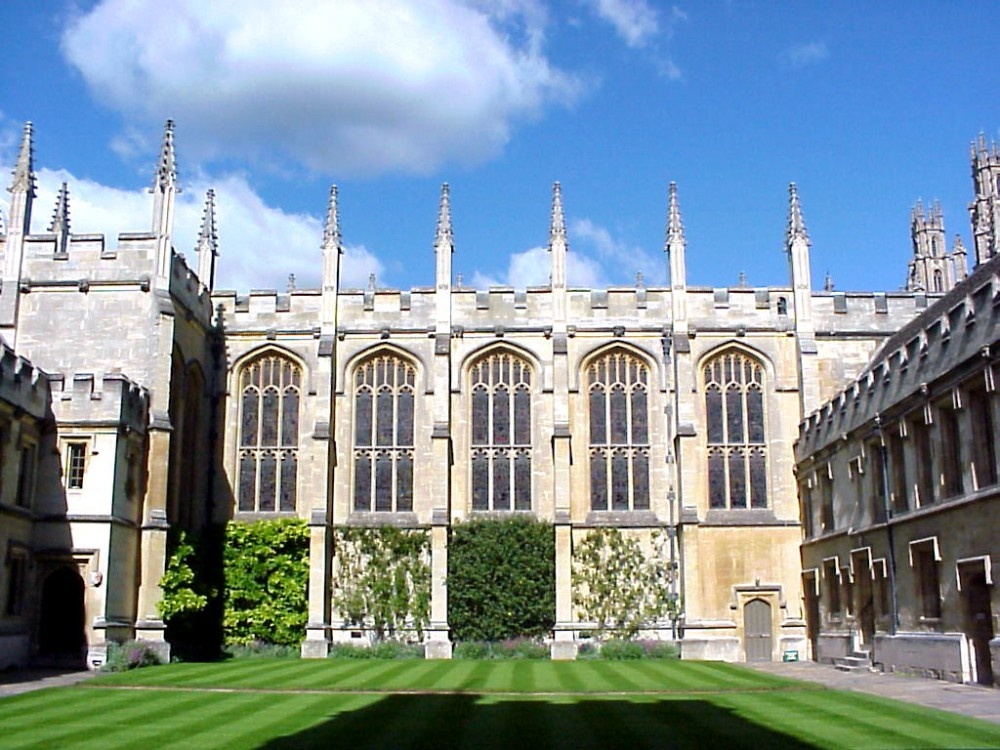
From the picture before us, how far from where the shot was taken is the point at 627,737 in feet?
41.3

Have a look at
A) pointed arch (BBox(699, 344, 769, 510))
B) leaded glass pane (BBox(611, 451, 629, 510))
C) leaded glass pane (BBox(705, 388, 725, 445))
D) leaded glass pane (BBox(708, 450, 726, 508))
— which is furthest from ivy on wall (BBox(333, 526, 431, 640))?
leaded glass pane (BBox(705, 388, 725, 445))

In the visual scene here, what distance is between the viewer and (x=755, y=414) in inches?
1230

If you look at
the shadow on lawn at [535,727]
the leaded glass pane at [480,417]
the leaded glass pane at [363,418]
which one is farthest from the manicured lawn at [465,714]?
the leaded glass pane at [363,418]

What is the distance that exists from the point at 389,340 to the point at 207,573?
27.0 ft

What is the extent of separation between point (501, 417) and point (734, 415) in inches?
264

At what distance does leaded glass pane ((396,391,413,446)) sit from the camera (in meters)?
31.5

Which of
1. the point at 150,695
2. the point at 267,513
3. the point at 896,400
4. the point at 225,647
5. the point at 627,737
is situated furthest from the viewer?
the point at 267,513

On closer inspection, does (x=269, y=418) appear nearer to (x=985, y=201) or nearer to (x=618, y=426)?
(x=618, y=426)

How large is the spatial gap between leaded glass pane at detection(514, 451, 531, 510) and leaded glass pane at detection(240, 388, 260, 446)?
7640 millimetres

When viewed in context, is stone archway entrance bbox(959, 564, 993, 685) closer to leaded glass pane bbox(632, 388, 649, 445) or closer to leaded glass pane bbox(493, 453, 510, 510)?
leaded glass pane bbox(632, 388, 649, 445)

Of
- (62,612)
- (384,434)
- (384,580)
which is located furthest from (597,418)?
(62,612)

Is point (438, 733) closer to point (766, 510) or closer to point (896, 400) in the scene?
point (896, 400)

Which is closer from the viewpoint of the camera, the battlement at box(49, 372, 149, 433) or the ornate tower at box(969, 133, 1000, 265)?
the battlement at box(49, 372, 149, 433)

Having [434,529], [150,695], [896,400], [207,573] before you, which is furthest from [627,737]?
[207,573]
